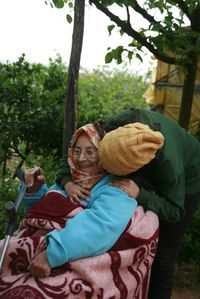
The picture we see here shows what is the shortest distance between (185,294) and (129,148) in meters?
2.29

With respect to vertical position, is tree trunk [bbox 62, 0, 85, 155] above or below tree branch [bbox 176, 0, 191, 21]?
below

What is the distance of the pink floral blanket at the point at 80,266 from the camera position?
7.54 feet

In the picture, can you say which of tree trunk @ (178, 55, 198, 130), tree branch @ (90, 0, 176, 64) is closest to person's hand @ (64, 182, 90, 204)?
tree branch @ (90, 0, 176, 64)

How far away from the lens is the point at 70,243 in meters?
2.31

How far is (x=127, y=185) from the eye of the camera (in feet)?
8.39

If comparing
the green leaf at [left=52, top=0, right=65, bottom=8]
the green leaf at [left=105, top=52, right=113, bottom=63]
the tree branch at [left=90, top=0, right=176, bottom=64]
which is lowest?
the green leaf at [left=105, top=52, right=113, bottom=63]

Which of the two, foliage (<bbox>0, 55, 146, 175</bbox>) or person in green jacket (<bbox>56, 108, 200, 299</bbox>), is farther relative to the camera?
foliage (<bbox>0, 55, 146, 175</bbox>)

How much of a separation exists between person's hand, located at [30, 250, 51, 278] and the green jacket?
1.90ft

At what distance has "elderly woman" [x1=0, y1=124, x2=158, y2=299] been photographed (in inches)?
90.8

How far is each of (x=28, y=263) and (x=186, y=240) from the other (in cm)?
200

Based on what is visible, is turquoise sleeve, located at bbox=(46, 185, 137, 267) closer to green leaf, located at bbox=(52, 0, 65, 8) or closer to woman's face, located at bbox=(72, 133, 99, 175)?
woman's face, located at bbox=(72, 133, 99, 175)

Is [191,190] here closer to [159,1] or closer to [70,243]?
[70,243]

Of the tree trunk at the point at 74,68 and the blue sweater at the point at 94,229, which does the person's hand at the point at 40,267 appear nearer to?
the blue sweater at the point at 94,229

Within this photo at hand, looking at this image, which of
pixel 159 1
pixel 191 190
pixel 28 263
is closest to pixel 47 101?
pixel 159 1
